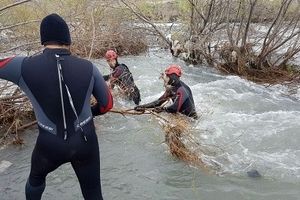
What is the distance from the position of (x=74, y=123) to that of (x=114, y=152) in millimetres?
3356

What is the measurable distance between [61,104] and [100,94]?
1.05ft

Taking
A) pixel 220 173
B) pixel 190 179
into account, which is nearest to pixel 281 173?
pixel 220 173

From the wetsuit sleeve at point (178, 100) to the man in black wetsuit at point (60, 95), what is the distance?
2958 mm

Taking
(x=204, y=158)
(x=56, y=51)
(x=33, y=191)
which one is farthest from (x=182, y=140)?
(x=56, y=51)

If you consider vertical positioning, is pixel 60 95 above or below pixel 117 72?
above

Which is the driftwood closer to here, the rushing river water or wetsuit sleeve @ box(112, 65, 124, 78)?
the rushing river water

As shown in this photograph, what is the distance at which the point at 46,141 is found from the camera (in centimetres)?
314

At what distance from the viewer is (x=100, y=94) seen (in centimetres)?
317

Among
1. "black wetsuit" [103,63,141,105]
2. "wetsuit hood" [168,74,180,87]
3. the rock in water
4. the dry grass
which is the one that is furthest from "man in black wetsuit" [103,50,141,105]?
the rock in water

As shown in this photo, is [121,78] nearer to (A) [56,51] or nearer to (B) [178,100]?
(B) [178,100]

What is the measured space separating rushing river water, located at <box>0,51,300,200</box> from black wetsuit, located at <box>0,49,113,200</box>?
170 centimetres

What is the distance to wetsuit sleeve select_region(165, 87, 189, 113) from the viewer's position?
6176 mm

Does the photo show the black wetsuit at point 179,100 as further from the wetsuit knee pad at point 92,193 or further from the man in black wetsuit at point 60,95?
the man in black wetsuit at point 60,95

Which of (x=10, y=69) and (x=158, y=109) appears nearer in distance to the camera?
(x=10, y=69)
